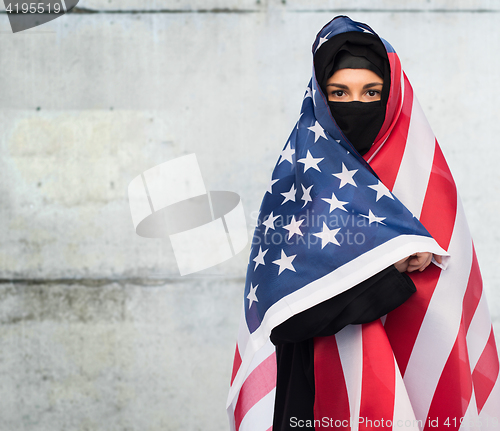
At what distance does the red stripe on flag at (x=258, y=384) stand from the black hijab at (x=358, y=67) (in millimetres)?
784

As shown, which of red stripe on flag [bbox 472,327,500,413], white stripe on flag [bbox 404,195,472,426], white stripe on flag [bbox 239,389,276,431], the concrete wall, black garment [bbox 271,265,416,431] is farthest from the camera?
the concrete wall

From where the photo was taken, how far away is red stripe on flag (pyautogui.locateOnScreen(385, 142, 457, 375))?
1.17 m

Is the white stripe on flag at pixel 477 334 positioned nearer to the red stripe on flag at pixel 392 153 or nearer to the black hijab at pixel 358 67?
the red stripe on flag at pixel 392 153

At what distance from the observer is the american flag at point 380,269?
1095 millimetres

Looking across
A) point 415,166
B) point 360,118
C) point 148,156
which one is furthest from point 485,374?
point 148,156

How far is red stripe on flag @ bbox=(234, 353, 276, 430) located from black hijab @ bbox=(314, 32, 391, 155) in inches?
30.9

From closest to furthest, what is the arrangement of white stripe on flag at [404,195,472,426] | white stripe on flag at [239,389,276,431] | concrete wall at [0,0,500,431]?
white stripe on flag at [404,195,472,426], white stripe on flag at [239,389,276,431], concrete wall at [0,0,500,431]

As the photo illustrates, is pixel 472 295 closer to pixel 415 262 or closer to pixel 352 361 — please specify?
pixel 415 262

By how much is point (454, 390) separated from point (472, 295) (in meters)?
0.28

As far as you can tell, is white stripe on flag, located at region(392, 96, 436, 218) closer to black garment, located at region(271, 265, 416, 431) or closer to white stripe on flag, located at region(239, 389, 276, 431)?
black garment, located at region(271, 265, 416, 431)

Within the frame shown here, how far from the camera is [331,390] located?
45.1 inches

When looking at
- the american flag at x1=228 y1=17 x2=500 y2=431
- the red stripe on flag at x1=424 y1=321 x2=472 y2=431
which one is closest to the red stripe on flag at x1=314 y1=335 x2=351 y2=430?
the american flag at x1=228 y1=17 x2=500 y2=431

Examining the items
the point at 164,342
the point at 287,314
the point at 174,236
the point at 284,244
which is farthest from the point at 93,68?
the point at 287,314

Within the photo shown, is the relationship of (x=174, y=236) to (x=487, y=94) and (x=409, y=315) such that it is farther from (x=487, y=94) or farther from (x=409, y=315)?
(x=487, y=94)
